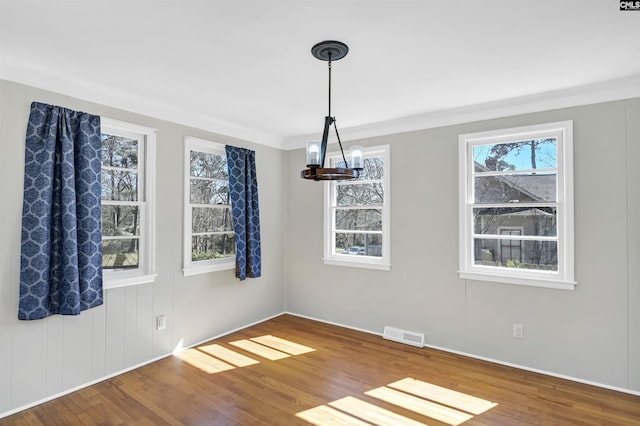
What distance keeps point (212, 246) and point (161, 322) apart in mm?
1015

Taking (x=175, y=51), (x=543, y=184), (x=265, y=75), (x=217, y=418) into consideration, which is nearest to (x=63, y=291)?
(x=217, y=418)

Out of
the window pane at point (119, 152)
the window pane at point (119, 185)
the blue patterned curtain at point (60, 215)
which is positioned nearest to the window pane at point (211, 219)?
the window pane at point (119, 185)

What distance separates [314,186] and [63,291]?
309 centimetres

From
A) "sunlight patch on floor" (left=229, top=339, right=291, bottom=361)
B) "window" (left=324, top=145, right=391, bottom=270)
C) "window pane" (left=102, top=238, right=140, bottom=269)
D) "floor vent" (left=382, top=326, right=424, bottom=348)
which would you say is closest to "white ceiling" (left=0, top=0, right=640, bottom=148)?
"window" (left=324, top=145, right=391, bottom=270)

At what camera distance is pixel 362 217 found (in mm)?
4535

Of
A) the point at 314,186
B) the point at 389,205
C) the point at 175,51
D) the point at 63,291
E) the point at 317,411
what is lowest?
the point at 317,411

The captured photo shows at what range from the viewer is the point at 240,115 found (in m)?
3.95

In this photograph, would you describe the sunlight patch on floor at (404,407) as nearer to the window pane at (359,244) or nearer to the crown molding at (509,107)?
the window pane at (359,244)

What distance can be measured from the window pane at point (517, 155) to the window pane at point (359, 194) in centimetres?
118

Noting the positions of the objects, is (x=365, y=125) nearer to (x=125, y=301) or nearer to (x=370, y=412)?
(x=370, y=412)

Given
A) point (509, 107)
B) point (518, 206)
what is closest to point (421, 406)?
point (518, 206)

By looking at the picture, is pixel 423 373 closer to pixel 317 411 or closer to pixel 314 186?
pixel 317 411

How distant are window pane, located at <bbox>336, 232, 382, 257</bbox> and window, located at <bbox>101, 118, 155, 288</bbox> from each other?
92.3 inches

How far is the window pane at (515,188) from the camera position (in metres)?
3.35
